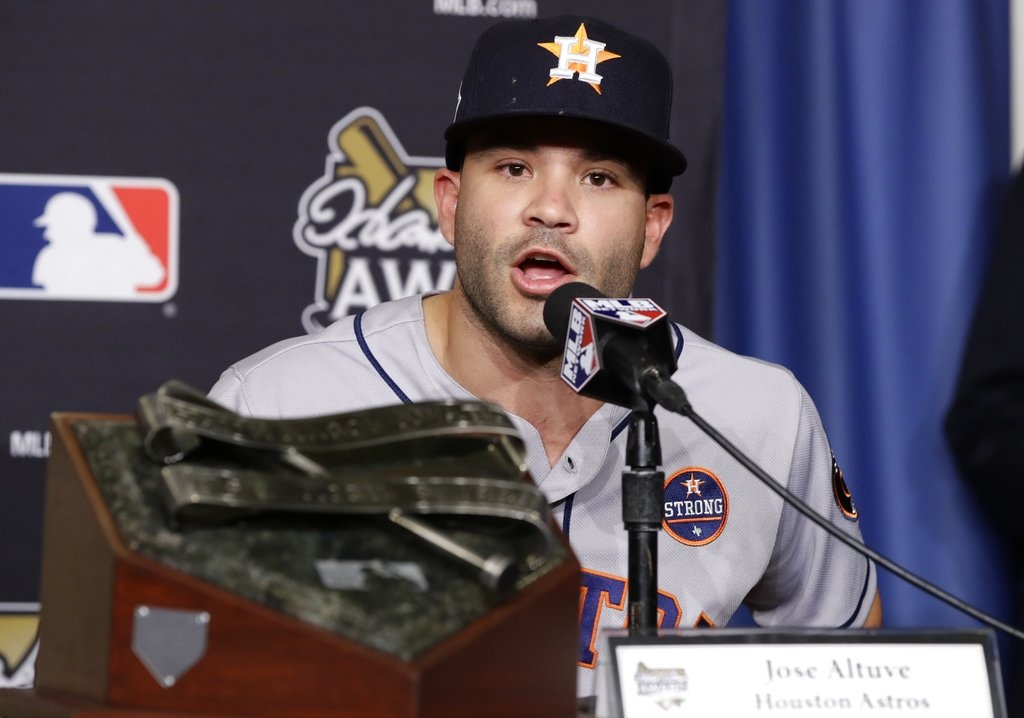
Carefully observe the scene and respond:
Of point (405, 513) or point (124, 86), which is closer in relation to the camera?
point (405, 513)

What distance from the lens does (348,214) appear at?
1.84 metres

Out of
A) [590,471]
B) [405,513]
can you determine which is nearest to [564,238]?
[590,471]

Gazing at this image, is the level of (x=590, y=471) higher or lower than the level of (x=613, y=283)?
lower

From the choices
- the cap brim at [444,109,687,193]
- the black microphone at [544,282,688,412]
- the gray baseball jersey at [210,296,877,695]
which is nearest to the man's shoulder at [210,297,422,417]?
the gray baseball jersey at [210,296,877,695]

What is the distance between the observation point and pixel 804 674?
0.83 m

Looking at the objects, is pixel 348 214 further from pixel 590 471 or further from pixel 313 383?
pixel 590 471

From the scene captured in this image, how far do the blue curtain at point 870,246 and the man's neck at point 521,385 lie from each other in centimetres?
61

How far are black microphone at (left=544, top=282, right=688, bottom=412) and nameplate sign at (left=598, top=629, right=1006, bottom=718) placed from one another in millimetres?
162

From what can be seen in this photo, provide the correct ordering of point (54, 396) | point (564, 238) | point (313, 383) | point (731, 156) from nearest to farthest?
point (564, 238), point (313, 383), point (54, 396), point (731, 156)

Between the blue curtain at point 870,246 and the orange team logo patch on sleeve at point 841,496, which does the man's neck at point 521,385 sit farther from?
the blue curtain at point 870,246

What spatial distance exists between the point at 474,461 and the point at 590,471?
663 mm

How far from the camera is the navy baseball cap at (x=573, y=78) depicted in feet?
4.53

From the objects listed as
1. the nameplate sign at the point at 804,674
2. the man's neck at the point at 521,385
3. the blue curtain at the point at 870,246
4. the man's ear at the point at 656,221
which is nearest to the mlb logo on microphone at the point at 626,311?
the nameplate sign at the point at 804,674

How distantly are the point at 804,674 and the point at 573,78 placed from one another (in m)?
0.75
